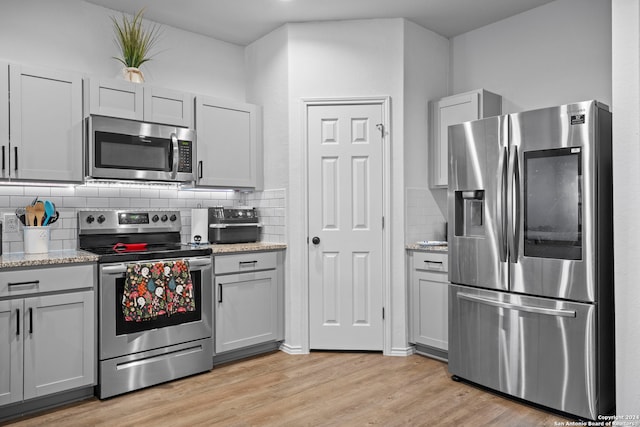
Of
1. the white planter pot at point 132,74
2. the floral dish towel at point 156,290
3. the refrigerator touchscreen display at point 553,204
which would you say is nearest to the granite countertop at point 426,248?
the refrigerator touchscreen display at point 553,204

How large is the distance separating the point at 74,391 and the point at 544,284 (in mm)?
2933

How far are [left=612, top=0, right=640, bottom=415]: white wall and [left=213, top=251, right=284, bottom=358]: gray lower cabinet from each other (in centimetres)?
240

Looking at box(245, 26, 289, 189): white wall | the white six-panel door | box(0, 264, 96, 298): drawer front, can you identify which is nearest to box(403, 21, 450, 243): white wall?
the white six-panel door

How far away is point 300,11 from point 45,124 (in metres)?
2.04

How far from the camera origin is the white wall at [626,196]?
242 centimetres

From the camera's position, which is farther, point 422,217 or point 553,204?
point 422,217

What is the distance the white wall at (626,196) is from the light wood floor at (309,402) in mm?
472

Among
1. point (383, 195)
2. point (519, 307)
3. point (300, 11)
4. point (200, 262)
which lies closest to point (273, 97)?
point (300, 11)

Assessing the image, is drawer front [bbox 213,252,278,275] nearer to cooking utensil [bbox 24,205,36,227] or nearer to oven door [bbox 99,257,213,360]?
oven door [bbox 99,257,213,360]

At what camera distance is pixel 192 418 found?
2.64 metres

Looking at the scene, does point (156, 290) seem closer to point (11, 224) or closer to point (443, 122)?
point (11, 224)

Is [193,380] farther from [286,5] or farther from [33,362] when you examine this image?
[286,5]

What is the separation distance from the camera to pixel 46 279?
270 cm

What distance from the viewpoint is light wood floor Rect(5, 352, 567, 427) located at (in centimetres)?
261
